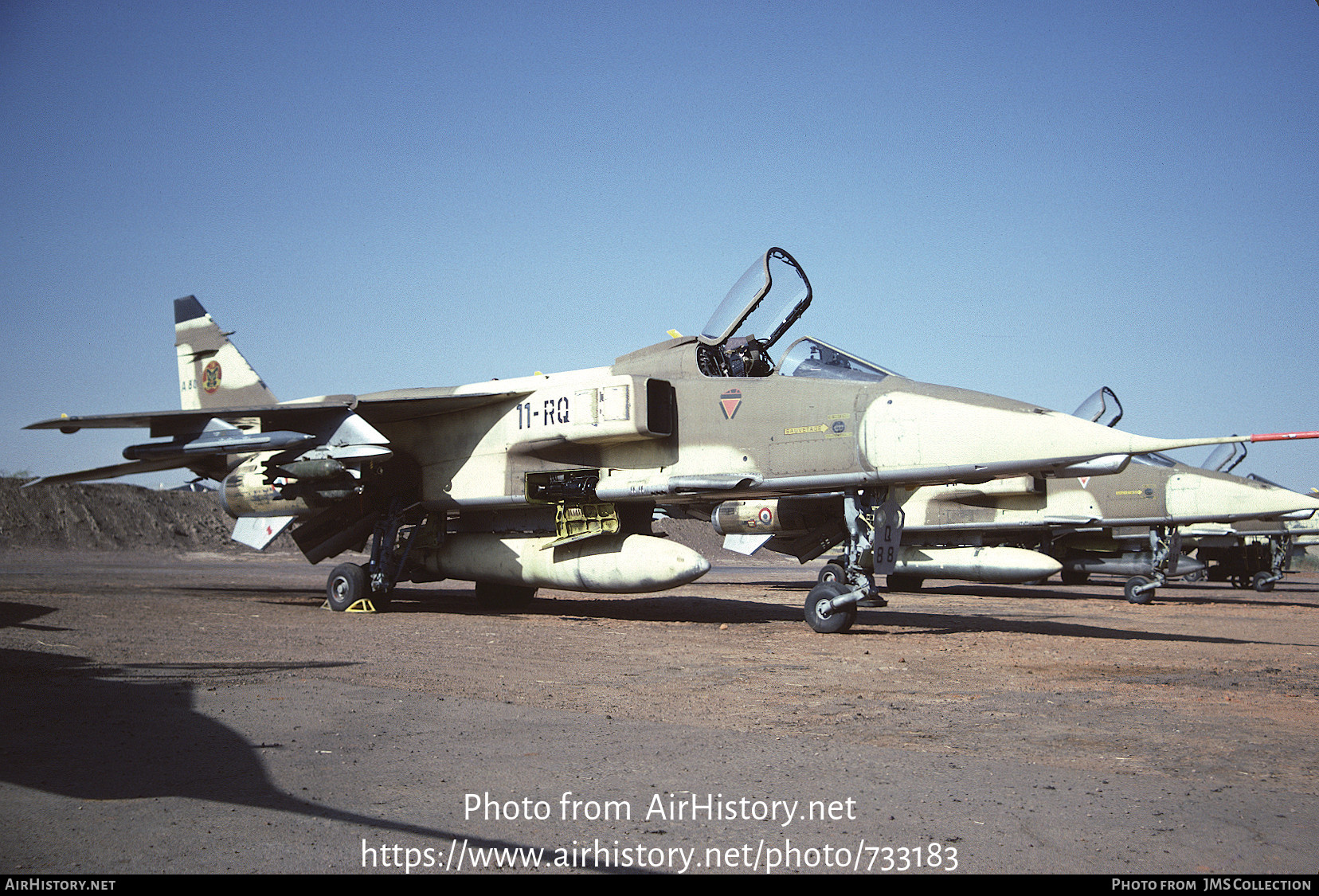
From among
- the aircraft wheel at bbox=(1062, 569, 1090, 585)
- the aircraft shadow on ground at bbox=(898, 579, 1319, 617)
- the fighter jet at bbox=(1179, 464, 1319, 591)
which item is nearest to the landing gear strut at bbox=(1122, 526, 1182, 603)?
the aircraft shadow on ground at bbox=(898, 579, 1319, 617)

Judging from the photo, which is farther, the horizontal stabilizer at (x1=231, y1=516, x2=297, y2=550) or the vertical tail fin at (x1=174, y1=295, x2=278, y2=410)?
the vertical tail fin at (x1=174, y1=295, x2=278, y2=410)

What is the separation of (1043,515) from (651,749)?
15.6 meters

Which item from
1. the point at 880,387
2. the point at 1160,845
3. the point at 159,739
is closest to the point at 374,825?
the point at 159,739

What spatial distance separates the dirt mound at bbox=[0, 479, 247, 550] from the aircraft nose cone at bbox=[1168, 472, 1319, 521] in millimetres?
36803

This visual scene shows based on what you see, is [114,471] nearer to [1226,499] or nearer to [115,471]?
[115,471]

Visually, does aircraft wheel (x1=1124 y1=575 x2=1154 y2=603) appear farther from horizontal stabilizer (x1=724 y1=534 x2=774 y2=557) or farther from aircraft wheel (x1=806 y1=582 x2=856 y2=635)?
aircraft wheel (x1=806 y1=582 x2=856 y2=635)

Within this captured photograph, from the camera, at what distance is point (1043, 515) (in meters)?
17.9

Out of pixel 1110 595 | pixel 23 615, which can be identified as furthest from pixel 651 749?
pixel 1110 595

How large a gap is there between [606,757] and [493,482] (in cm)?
807

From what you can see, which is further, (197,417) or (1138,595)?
(1138,595)

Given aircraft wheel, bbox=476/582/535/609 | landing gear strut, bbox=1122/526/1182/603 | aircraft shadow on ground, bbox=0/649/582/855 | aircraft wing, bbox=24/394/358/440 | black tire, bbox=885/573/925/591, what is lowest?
black tire, bbox=885/573/925/591

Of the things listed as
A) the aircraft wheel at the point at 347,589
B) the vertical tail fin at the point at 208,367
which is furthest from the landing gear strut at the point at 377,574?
the vertical tail fin at the point at 208,367

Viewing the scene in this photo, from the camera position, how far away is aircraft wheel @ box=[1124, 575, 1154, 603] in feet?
57.6

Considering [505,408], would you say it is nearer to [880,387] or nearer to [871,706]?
[880,387]
